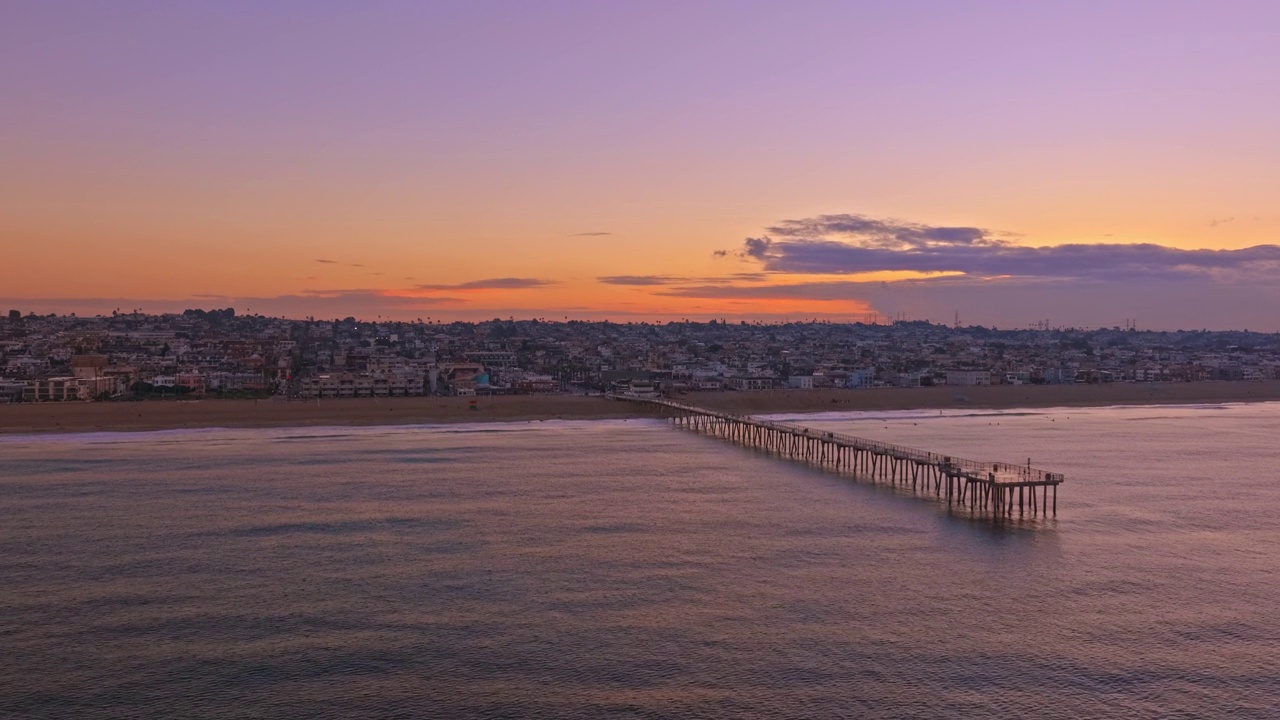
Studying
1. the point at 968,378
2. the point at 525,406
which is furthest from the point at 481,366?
the point at 968,378

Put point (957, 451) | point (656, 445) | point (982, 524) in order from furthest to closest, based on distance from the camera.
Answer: point (656, 445)
point (957, 451)
point (982, 524)

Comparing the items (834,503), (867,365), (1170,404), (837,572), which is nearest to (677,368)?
(867,365)

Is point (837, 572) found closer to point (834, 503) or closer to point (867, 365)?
point (834, 503)

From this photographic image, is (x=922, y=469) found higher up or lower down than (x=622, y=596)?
higher up

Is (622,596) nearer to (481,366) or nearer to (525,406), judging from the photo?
(525,406)

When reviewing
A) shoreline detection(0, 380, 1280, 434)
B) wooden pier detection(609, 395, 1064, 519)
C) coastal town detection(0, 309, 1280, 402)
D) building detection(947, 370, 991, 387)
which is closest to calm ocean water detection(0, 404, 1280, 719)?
wooden pier detection(609, 395, 1064, 519)

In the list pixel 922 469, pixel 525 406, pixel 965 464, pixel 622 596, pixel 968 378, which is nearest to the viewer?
pixel 622 596
